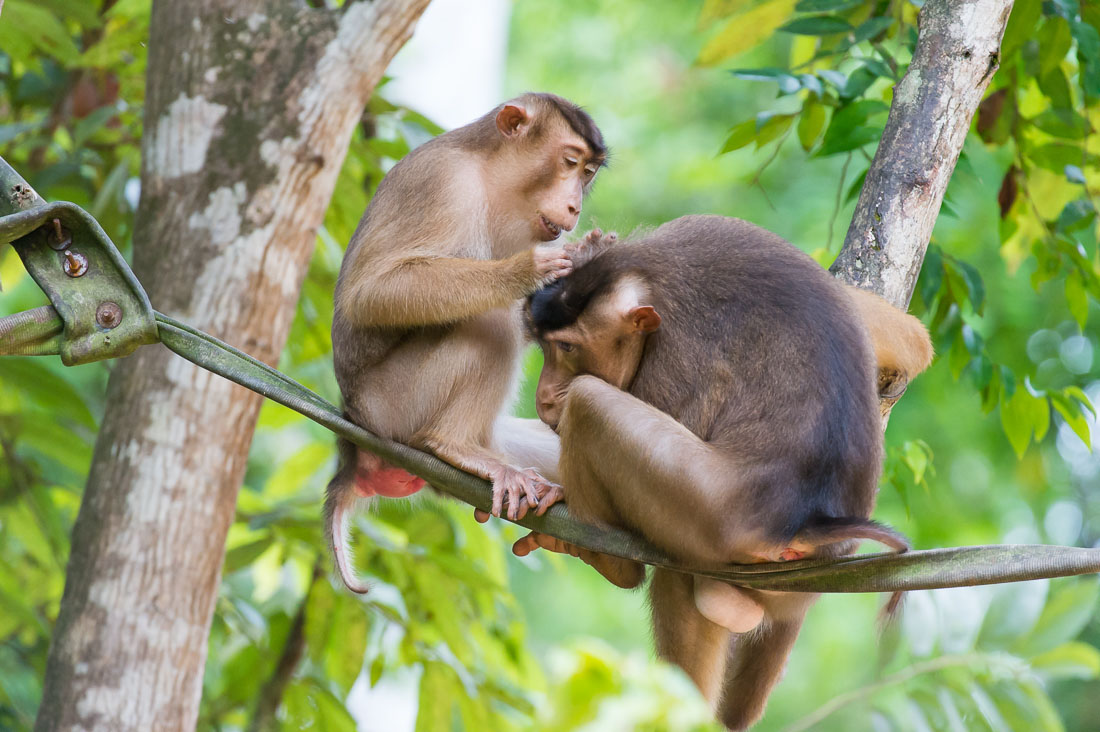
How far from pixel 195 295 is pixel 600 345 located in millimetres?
1878

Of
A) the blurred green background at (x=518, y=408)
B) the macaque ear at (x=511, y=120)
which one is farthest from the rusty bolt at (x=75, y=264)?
the blurred green background at (x=518, y=408)

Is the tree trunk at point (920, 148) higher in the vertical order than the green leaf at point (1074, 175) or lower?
higher

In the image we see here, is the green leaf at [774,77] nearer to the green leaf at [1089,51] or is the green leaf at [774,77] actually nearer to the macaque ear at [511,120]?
the macaque ear at [511,120]

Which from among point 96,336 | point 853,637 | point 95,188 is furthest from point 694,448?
Result: point 853,637

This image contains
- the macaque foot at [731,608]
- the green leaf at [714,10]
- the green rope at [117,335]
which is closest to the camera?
the green rope at [117,335]

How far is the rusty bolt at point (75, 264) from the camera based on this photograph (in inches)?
105

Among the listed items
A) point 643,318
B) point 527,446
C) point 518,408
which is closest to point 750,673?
point 527,446

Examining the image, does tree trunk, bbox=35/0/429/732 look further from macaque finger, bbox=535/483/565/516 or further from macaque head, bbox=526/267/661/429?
macaque finger, bbox=535/483/565/516

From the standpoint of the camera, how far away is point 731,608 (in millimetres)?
2758

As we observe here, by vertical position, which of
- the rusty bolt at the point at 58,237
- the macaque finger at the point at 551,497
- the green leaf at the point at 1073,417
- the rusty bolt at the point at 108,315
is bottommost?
the green leaf at the point at 1073,417

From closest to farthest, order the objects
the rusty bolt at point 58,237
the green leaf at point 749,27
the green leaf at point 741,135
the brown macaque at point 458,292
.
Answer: the rusty bolt at point 58,237 < the brown macaque at point 458,292 < the green leaf at point 741,135 < the green leaf at point 749,27

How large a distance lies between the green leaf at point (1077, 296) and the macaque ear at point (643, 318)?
1890mm

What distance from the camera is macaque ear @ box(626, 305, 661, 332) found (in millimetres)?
2840

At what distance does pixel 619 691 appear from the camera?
0.98 meters
